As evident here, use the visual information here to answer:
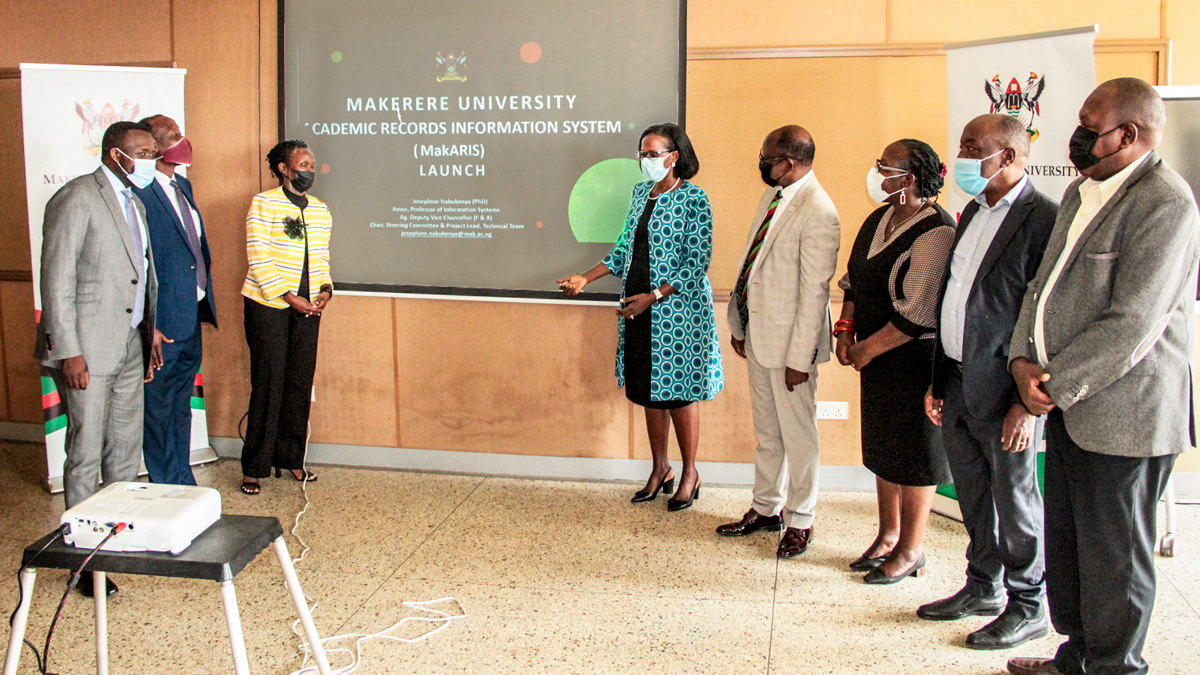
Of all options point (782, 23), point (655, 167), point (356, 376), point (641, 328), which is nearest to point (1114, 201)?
point (655, 167)

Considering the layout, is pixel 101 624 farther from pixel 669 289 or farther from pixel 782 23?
pixel 782 23

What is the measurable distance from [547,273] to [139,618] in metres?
2.27

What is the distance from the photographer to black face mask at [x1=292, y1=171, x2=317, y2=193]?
13.2 feet

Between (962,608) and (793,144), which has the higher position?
(793,144)

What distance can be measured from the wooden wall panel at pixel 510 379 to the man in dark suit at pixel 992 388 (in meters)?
1.86

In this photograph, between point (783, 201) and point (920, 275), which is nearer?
point (920, 275)

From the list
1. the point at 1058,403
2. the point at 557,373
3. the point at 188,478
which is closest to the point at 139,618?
the point at 188,478

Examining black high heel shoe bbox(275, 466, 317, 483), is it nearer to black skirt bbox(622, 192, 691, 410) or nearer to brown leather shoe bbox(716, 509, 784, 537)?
black skirt bbox(622, 192, 691, 410)

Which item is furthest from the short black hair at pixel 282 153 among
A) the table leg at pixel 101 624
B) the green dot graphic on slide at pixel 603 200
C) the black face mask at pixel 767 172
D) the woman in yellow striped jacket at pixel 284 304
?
the table leg at pixel 101 624

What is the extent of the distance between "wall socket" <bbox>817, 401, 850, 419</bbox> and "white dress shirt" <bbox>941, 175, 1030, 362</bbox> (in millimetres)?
1492

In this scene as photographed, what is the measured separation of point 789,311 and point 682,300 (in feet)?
2.03

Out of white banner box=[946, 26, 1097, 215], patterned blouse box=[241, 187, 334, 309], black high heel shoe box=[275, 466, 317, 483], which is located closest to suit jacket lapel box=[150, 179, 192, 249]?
patterned blouse box=[241, 187, 334, 309]

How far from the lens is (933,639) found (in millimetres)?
2672

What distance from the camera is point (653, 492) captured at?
3.98 meters
